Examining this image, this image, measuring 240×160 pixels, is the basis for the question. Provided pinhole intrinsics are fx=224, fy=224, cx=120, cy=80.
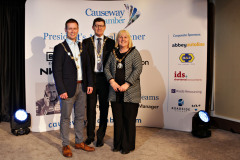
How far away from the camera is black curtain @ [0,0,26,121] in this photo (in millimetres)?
4223

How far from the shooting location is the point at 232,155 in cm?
280

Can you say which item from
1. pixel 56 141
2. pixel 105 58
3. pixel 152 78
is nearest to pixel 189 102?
pixel 152 78

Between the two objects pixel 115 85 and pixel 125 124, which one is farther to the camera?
pixel 125 124

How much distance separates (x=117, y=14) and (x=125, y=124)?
6.62 feet

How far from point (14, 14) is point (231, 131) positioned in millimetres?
4438

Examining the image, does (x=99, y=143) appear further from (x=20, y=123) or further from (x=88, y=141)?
(x=20, y=123)

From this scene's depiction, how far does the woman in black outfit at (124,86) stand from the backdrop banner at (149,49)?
1142mm

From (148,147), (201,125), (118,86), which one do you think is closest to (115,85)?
(118,86)

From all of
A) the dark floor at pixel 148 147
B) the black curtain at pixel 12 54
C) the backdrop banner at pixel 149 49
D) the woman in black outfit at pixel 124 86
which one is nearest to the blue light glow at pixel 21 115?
the backdrop banner at pixel 149 49

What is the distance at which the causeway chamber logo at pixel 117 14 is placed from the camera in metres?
3.89

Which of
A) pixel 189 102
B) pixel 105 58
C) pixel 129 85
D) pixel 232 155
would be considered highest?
pixel 105 58

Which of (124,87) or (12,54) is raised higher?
(12,54)

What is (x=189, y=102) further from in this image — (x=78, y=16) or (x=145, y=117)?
(x=78, y=16)

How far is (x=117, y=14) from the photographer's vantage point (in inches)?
154
